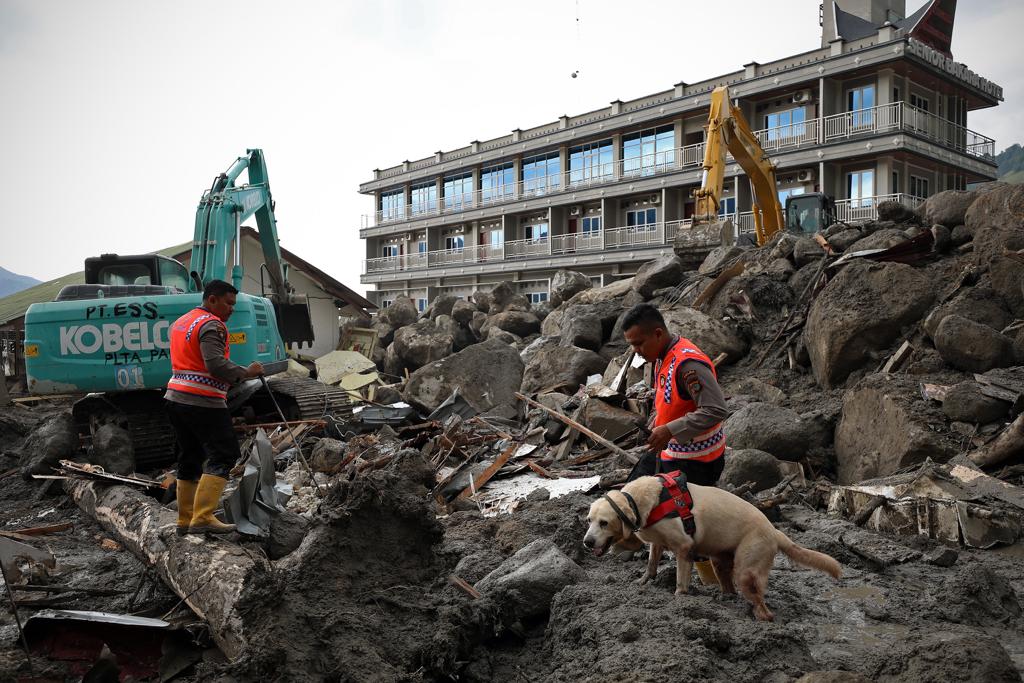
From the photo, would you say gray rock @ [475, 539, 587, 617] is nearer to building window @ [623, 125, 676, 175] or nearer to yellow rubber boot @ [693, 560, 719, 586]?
yellow rubber boot @ [693, 560, 719, 586]

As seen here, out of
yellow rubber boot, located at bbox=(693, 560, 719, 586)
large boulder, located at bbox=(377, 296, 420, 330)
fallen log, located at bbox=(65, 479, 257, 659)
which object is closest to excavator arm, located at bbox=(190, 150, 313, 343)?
fallen log, located at bbox=(65, 479, 257, 659)

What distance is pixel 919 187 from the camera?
27703 millimetres

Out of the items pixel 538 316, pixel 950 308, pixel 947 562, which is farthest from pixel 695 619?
pixel 538 316

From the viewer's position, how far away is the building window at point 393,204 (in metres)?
47.9

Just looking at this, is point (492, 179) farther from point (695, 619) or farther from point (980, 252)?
point (695, 619)

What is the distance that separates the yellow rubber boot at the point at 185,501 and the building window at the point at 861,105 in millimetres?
27284

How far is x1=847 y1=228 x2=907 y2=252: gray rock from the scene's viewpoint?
10867 millimetres

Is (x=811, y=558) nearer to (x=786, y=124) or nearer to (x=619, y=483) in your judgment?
(x=619, y=483)

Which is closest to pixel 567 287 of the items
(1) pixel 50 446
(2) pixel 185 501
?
(1) pixel 50 446

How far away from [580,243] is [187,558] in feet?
108

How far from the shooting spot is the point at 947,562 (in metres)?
4.74

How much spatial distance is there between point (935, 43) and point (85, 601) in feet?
128

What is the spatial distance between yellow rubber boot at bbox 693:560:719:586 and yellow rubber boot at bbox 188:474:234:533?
3266 mm

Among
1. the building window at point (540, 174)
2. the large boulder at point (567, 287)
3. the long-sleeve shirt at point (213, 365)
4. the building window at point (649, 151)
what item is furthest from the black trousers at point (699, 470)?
the building window at point (540, 174)
